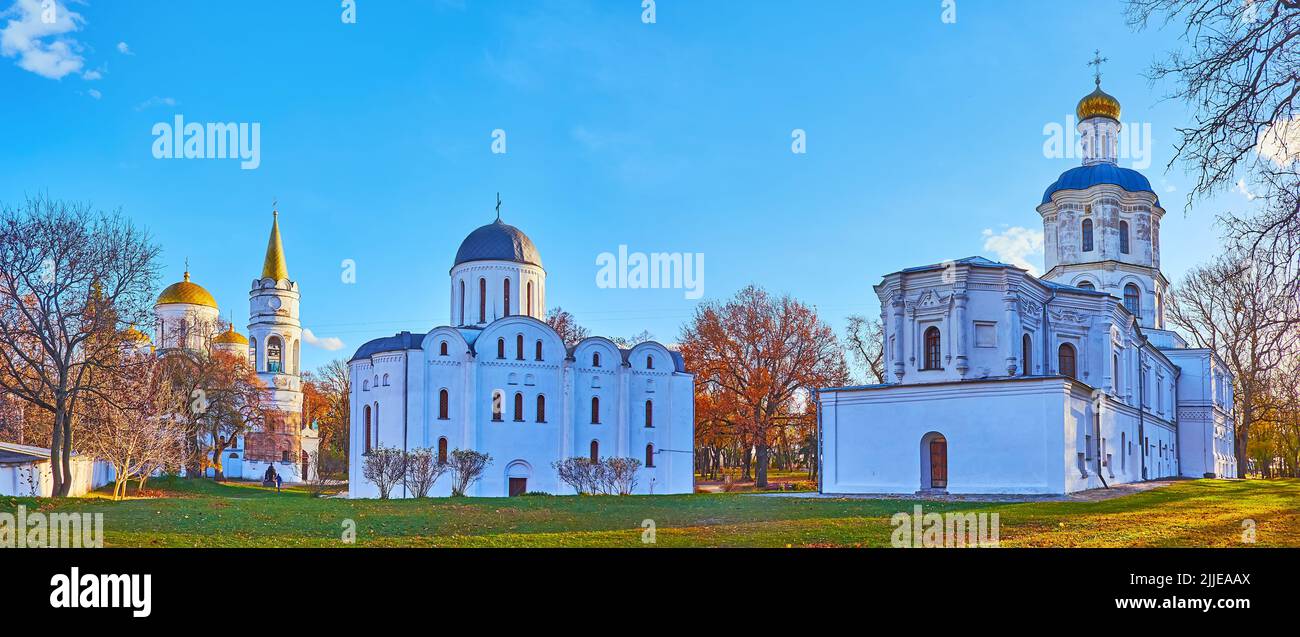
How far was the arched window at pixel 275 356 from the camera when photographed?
6194cm

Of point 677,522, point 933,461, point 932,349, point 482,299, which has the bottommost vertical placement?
Result: point 677,522

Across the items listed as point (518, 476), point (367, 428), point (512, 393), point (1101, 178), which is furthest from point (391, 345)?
point (1101, 178)

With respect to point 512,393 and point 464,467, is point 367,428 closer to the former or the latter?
point 512,393

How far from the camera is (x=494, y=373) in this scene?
42.0 m

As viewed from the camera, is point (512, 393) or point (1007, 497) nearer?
point (1007, 497)

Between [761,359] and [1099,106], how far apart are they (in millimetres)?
17536

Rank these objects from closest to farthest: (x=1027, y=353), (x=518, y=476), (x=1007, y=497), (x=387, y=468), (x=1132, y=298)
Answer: (x=1007, y=497) < (x=1027, y=353) < (x=387, y=468) < (x=518, y=476) < (x=1132, y=298)

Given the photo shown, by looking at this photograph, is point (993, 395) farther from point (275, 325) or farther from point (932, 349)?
point (275, 325)

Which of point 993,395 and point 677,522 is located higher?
point 993,395

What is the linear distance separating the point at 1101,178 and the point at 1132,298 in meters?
5.59

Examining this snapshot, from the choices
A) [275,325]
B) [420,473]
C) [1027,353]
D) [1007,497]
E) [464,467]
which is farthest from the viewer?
[275,325]

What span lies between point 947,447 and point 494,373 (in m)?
18.9

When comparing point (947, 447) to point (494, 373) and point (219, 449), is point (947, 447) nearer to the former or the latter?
point (494, 373)

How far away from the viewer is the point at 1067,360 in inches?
1417
